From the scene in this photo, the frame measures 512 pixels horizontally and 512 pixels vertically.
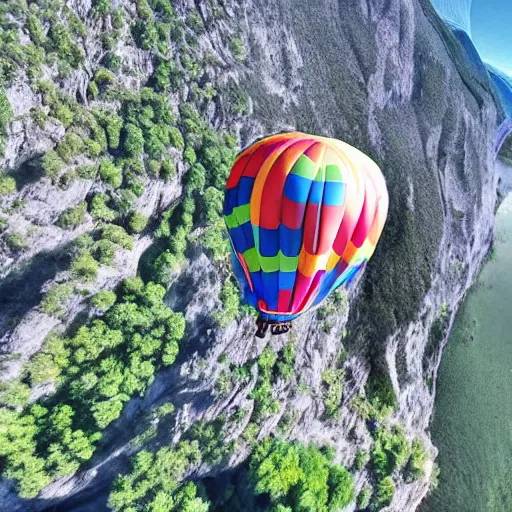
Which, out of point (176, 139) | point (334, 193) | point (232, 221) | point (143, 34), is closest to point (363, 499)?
point (232, 221)

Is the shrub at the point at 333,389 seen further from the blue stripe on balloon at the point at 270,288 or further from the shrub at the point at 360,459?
the blue stripe on balloon at the point at 270,288

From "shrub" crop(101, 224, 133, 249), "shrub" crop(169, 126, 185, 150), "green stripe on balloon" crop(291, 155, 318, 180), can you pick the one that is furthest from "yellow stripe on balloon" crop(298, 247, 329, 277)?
"shrub" crop(169, 126, 185, 150)

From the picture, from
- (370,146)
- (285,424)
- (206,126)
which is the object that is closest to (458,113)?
(370,146)

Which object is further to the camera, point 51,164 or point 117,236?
point 117,236

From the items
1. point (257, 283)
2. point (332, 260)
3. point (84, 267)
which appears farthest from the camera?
point (84, 267)

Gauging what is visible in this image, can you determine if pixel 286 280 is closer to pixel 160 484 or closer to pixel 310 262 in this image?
pixel 310 262

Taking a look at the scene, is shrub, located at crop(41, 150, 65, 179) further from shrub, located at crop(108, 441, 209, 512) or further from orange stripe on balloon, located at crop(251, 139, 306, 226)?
shrub, located at crop(108, 441, 209, 512)

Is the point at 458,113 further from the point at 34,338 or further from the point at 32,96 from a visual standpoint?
the point at 34,338
